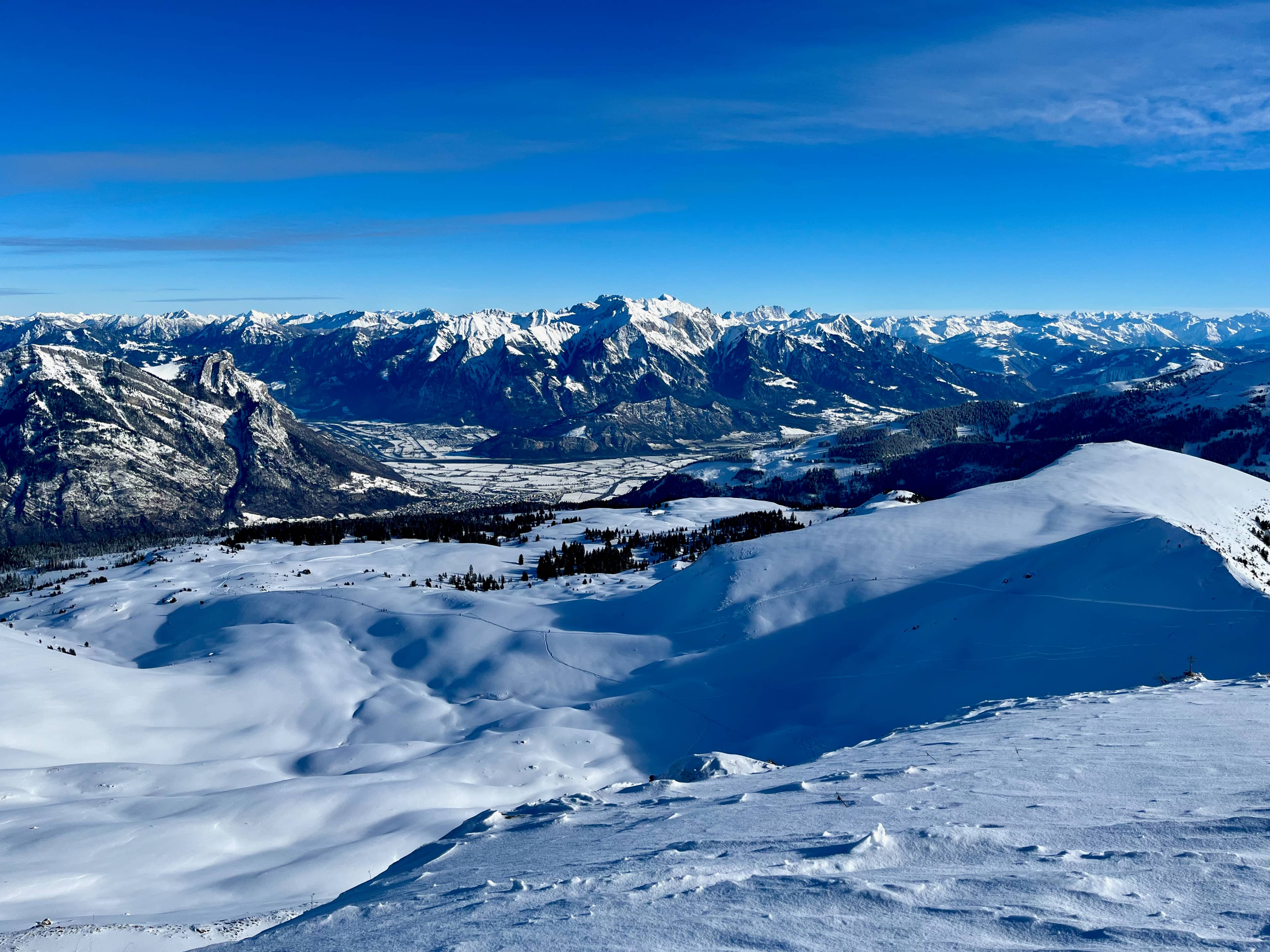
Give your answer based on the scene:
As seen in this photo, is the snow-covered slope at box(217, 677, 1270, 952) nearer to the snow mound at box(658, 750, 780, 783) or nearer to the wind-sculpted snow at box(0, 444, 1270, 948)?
the wind-sculpted snow at box(0, 444, 1270, 948)

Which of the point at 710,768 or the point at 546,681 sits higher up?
the point at 710,768

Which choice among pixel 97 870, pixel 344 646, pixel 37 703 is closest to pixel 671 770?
pixel 97 870

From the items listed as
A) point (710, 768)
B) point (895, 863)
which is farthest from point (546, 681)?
point (895, 863)

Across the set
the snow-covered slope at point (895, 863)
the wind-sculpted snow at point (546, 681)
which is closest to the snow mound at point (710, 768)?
the wind-sculpted snow at point (546, 681)

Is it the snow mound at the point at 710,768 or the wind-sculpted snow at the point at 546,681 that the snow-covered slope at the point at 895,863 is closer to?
the wind-sculpted snow at the point at 546,681

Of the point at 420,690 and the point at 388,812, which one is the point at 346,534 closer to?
the point at 420,690

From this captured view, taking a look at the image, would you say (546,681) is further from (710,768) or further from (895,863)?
(895,863)
